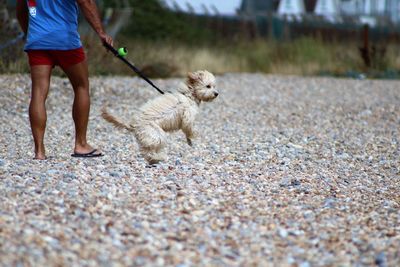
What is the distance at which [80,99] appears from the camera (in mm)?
6906

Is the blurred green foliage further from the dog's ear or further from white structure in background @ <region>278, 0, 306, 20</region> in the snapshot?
white structure in background @ <region>278, 0, 306, 20</region>

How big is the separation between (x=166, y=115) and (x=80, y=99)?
86 centimetres

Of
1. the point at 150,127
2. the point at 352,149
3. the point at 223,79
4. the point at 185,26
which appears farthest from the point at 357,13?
the point at 150,127

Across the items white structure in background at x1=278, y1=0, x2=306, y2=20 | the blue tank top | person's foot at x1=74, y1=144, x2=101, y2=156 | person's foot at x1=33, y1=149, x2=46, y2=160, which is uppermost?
the blue tank top

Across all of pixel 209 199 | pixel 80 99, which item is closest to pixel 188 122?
pixel 80 99

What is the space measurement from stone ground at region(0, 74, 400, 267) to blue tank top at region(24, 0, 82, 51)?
99 centimetres

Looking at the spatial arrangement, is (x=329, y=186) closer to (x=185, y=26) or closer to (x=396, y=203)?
(x=396, y=203)

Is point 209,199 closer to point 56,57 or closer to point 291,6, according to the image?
point 56,57

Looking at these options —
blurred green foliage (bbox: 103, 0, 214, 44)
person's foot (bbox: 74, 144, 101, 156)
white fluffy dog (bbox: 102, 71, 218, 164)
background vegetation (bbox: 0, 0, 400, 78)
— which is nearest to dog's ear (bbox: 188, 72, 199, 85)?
white fluffy dog (bbox: 102, 71, 218, 164)

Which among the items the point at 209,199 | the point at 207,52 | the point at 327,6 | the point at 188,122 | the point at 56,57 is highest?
the point at 56,57

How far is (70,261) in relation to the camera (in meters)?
4.10

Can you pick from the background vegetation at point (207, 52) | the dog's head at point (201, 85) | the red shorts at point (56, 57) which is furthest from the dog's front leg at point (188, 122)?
the background vegetation at point (207, 52)

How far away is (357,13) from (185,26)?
24352mm

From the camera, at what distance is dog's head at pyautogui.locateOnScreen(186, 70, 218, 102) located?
6.65 m
